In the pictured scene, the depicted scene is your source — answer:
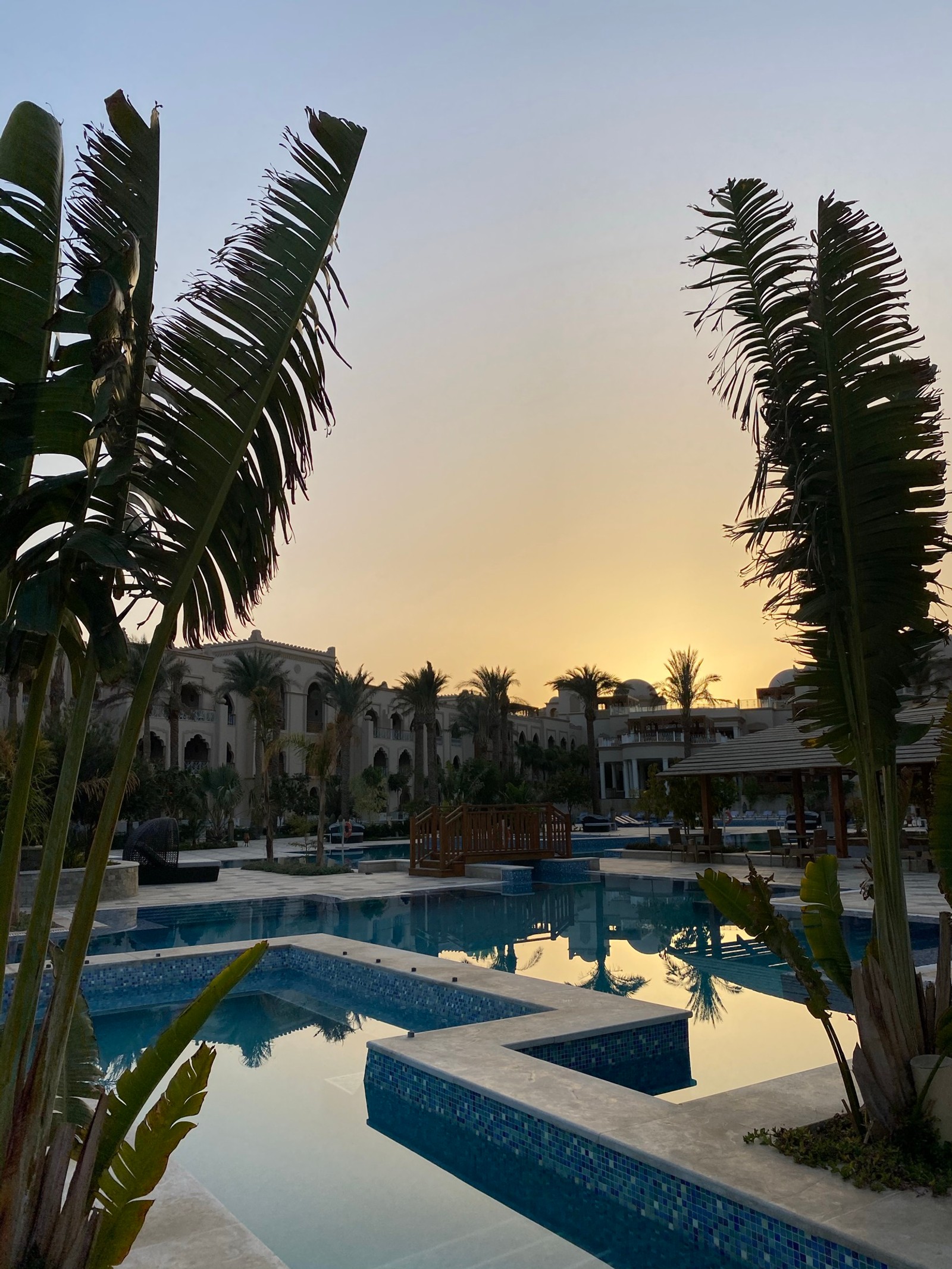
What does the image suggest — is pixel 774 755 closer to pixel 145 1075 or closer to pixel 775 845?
pixel 775 845

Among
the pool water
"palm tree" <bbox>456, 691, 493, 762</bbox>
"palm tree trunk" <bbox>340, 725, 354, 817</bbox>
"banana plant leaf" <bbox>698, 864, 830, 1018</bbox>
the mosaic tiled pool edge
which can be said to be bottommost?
the pool water

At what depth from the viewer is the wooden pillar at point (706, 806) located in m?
24.1

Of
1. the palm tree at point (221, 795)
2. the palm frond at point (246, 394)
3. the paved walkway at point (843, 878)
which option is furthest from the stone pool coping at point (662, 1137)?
the palm tree at point (221, 795)

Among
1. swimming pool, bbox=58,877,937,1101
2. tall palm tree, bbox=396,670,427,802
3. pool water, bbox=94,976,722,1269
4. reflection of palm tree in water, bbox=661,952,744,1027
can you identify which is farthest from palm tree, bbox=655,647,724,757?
pool water, bbox=94,976,722,1269

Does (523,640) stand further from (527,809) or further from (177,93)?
(177,93)

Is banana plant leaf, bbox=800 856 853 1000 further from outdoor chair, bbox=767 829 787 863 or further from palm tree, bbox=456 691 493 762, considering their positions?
palm tree, bbox=456 691 493 762

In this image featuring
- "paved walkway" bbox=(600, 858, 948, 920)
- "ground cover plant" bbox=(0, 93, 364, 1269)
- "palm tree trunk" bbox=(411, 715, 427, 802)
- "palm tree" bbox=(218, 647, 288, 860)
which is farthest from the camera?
"palm tree trunk" bbox=(411, 715, 427, 802)

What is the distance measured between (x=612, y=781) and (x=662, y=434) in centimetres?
5077

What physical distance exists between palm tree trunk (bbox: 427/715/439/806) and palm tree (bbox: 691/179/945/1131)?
110ft

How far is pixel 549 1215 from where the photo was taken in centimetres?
503

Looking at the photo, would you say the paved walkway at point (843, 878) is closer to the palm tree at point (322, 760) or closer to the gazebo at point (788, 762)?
the gazebo at point (788, 762)

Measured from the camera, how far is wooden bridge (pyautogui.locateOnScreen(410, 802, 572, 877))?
70.0 ft

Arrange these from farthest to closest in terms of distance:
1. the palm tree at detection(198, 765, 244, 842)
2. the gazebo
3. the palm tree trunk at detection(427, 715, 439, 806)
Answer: the palm tree trunk at detection(427, 715, 439, 806) < the palm tree at detection(198, 765, 244, 842) < the gazebo

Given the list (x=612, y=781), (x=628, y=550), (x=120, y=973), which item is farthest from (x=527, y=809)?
(x=612, y=781)
